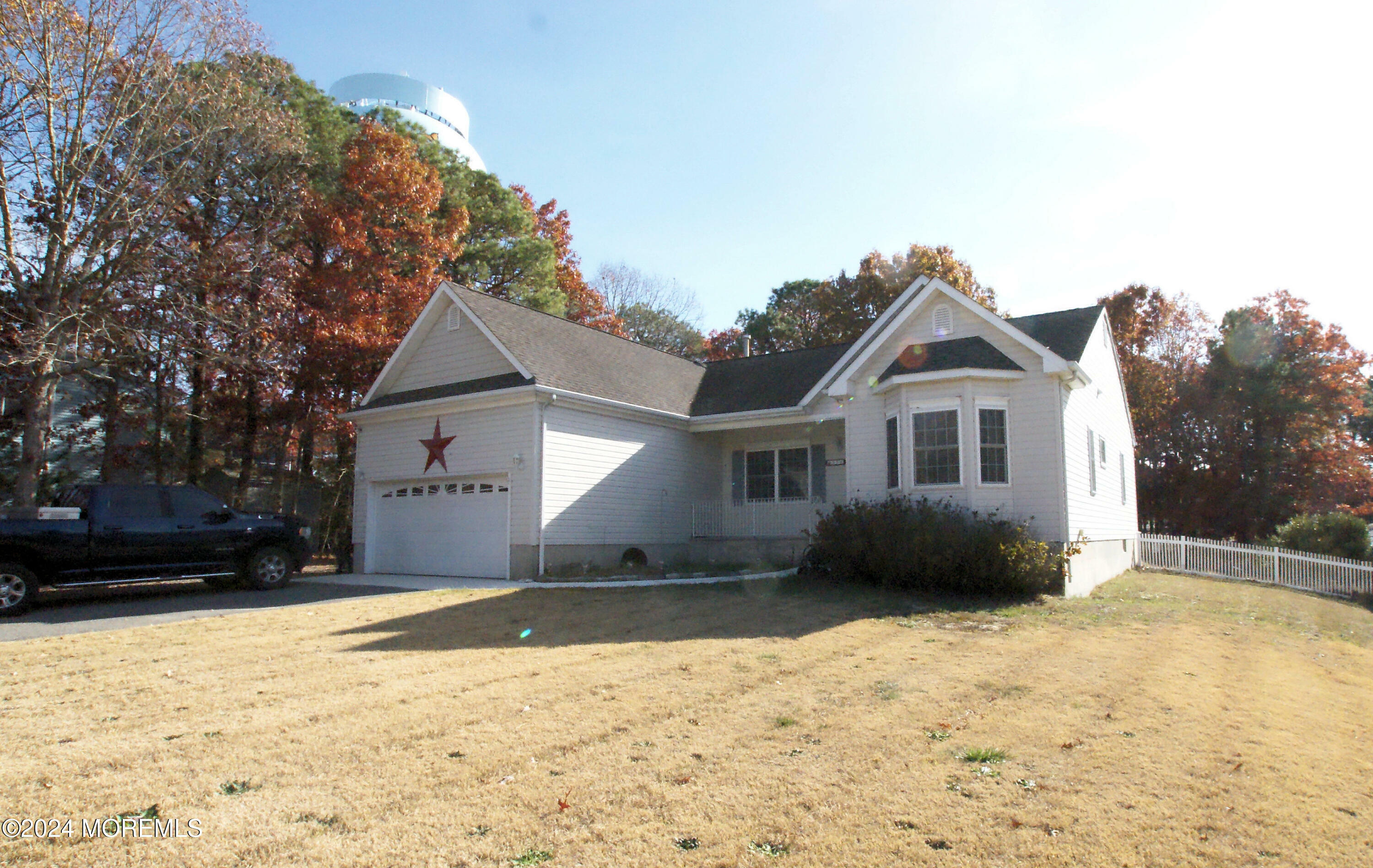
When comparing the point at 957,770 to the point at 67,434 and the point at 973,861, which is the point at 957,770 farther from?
the point at 67,434

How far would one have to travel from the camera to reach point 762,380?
21422 millimetres

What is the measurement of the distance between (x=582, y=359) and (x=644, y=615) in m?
9.02

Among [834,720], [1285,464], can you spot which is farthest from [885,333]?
[1285,464]

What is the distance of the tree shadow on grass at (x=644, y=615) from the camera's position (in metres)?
9.50

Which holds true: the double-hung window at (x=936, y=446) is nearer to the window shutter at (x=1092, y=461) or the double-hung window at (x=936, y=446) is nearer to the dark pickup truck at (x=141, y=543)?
the window shutter at (x=1092, y=461)

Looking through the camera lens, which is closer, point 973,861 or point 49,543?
point 973,861

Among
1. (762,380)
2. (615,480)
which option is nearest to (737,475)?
(762,380)

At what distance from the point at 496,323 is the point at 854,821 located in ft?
50.2

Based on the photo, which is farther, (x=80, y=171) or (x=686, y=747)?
(x=80, y=171)

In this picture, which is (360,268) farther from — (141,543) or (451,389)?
(141,543)

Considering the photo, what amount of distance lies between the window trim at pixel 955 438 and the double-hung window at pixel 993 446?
30 centimetres

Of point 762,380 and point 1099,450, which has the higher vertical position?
point 762,380

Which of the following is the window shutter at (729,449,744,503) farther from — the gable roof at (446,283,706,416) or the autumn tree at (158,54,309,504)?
the autumn tree at (158,54,309,504)

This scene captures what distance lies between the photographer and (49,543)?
12.2 metres
